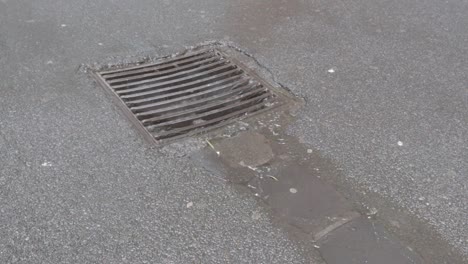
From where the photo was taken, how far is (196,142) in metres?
3.18

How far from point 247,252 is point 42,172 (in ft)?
4.12

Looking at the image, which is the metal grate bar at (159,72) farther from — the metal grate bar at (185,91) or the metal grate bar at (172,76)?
the metal grate bar at (185,91)

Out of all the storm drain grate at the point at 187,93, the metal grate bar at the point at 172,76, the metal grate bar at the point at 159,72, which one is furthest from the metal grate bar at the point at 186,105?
the metal grate bar at the point at 159,72

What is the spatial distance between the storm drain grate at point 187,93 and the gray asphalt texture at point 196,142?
150mm

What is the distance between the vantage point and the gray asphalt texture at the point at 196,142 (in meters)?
2.54

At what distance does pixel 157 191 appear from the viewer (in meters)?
2.80

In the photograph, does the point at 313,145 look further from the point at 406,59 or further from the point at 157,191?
the point at 406,59

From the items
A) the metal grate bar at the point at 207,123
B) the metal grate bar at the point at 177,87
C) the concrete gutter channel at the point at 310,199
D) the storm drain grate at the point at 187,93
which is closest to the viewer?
the concrete gutter channel at the point at 310,199

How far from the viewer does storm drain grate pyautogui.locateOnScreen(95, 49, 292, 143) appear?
3359 mm

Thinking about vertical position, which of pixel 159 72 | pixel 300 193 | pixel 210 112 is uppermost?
pixel 300 193

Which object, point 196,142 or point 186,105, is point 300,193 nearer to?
point 196,142

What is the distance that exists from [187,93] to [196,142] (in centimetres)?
59

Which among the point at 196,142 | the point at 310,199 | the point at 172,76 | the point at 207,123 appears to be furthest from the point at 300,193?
the point at 172,76

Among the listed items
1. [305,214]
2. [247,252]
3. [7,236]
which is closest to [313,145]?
[305,214]
